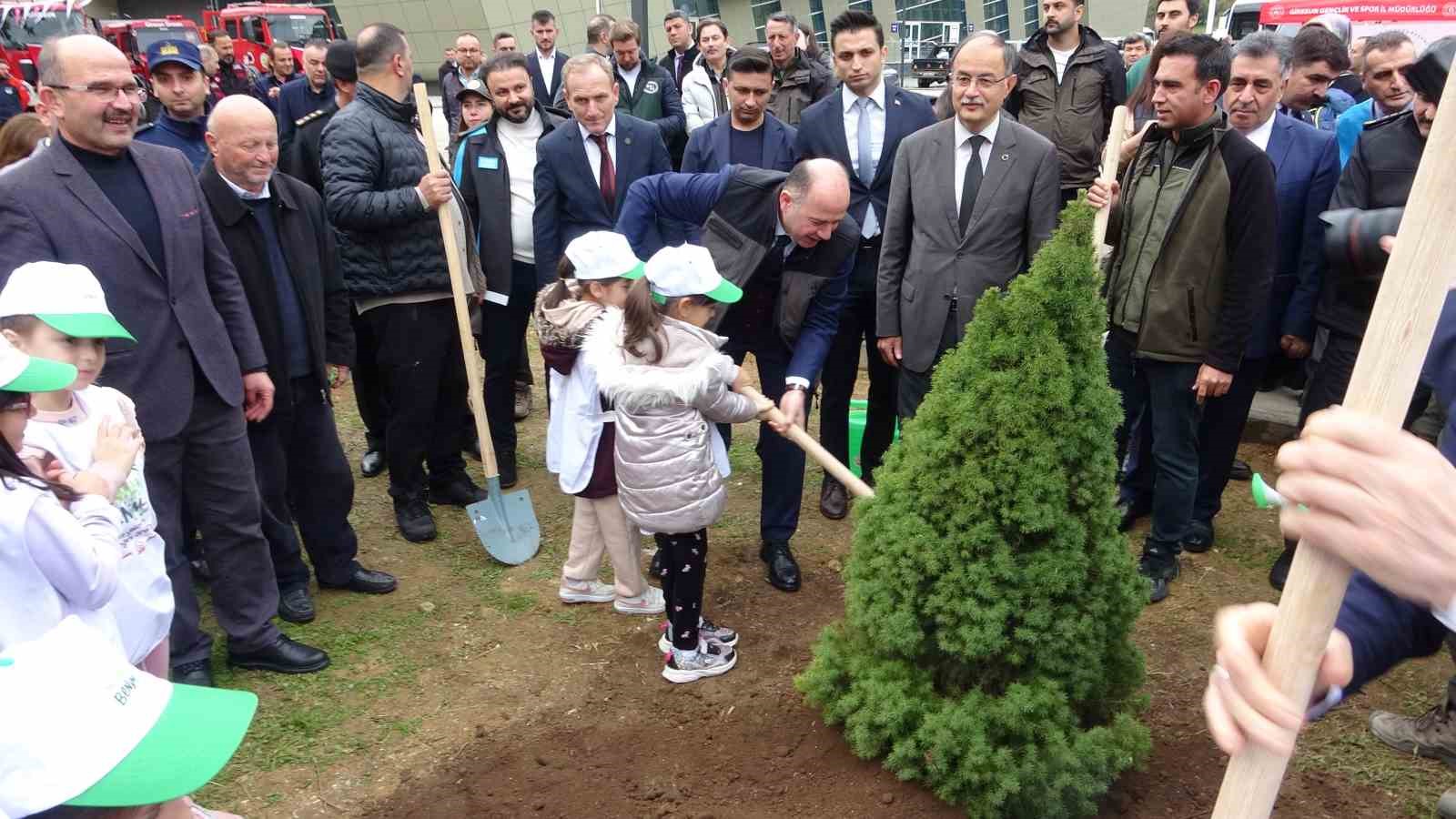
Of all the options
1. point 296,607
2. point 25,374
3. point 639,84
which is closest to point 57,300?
point 25,374

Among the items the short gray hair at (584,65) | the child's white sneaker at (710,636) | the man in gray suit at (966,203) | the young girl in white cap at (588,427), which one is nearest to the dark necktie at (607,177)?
the short gray hair at (584,65)

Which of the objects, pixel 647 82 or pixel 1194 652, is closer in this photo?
pixel 1194 652

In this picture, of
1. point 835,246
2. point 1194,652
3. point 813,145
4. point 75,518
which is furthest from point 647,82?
point 75,518

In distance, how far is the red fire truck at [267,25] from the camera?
940 inches

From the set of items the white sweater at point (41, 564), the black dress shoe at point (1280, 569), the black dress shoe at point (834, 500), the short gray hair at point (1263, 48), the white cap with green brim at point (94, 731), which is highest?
the short gray hair at point (1263, 48)

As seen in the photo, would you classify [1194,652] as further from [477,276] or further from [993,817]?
[477,276]

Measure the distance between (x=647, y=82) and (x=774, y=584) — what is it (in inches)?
208

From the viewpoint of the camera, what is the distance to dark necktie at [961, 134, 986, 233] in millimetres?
4449

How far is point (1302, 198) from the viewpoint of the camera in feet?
14.7

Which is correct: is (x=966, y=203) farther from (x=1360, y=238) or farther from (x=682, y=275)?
(x=1360, y=238)

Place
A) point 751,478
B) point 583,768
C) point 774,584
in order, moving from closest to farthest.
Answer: point 583,768
point 774,584
point 751,478

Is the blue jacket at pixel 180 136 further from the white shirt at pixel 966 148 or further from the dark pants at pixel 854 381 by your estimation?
the white shirt at pixel 966 148

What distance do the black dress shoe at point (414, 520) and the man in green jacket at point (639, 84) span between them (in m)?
4.19

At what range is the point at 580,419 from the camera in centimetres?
415
